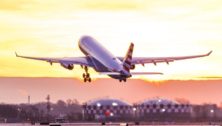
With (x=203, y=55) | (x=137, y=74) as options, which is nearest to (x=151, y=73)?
(x=137, y=74)

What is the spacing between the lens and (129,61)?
198 m

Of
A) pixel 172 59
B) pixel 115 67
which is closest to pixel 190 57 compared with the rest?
pixel 172 59

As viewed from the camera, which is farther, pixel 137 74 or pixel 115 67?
pixel 115 67

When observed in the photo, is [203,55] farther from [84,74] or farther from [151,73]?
[84,74]

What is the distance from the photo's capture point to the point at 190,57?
19912 centimetres

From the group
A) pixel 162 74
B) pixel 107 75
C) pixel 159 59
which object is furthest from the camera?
pixel 159 59

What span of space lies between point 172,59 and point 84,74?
22948 mm

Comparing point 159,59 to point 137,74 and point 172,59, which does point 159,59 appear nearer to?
point 172,59

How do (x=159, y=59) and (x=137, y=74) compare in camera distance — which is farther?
(x=159, y=59)

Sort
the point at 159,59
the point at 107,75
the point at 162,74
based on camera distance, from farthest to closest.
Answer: the point at 159,59, the point at 107,75, the point at 162,74

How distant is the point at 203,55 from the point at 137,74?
1840cm

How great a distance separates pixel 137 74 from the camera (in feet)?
598

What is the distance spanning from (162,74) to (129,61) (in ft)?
88.2

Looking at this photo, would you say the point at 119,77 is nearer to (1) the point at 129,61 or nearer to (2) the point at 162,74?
(1) the point at 129,61
